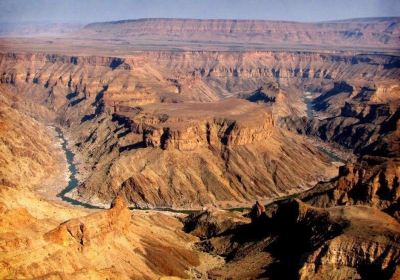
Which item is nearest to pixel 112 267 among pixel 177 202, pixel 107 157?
pixel 177 202

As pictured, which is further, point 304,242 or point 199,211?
point 199,211

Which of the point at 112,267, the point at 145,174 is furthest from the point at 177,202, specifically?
the point at 112,267

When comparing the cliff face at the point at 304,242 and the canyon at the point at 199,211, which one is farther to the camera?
the canyon at the point at 199,211

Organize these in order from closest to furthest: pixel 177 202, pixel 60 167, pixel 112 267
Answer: pixel 112 267
pixel 177 202
pixel 60 167

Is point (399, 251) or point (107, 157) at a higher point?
point (399, 251)

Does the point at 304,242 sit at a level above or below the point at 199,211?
above

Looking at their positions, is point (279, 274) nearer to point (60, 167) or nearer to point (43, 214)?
point (43, 214)

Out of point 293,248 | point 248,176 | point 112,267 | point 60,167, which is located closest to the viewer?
point 112,267

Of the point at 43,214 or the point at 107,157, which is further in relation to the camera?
the point at 107,157

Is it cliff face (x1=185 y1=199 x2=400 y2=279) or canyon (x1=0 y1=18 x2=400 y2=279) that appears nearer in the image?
cliff face (x1=185 y1=199 x2=400 y2=279)

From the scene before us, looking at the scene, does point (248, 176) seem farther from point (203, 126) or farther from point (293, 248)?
point (293, 248)
